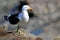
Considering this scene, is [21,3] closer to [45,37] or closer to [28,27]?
[28,27]

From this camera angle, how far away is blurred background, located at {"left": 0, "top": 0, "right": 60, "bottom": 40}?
25.4ft

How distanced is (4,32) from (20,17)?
16.5 inches

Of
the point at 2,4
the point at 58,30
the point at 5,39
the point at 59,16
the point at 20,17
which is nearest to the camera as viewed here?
the point at 5,39

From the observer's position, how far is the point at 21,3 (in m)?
9.23

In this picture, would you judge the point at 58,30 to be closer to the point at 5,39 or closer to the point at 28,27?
the point at 28,27

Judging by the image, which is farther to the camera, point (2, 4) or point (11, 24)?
point (2, 4)

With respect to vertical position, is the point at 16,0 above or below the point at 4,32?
above

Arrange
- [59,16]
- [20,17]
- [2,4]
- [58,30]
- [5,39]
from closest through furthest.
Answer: [5,39]
[20,17]
[58,30]
[59,16]
[2,4]

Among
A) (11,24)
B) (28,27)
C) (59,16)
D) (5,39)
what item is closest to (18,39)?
(5,39)

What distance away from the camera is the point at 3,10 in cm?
930

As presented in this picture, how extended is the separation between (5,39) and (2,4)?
4112mm

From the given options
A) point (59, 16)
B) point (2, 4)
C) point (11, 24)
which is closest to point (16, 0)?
point (2, 4)

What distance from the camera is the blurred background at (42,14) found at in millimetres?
7751

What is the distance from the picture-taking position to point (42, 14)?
9117 millimetres
